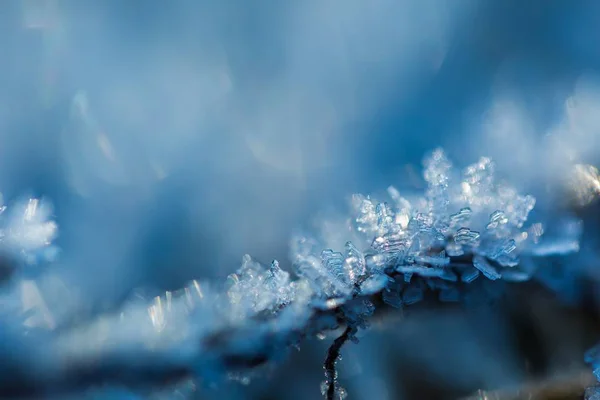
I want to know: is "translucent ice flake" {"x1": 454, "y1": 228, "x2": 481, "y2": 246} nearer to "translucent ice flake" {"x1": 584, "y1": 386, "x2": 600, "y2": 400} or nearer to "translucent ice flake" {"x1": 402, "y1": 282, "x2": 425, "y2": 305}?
"translucent ice flake" {"x1": 402, "y1": 282, "x2": 425, "y2": 305}

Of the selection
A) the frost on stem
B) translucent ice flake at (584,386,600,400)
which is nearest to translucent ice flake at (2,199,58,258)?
the frost on stem

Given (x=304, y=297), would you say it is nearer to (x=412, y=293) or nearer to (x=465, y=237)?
(x=412, y=293)

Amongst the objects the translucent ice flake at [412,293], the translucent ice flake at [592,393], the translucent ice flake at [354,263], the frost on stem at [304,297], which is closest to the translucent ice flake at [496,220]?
the frost on stem at [304,297]

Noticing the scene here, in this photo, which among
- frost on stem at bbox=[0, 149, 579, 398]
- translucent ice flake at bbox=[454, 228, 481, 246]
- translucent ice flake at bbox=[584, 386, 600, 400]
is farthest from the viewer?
translucent ice flake at bbox=[584, 386, 600, 400]

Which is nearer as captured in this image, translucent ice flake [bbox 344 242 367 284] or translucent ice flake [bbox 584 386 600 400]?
translucent ice flake [bbox 344 242 367 284]

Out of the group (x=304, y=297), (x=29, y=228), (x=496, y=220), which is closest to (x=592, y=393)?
(x=496, y=220)

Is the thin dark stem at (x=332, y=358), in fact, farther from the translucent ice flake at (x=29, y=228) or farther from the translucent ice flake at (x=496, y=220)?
the translucent ice flake at (x=29, y=228)

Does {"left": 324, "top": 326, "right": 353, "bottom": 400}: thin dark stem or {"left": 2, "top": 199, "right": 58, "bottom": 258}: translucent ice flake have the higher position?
{"left": 2, "top": 199, "right": 58, "bottom": 258}: translucent ice flake
